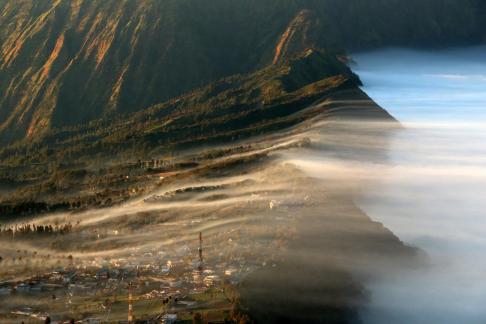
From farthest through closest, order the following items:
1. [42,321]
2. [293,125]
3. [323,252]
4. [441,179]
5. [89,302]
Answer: [293,125] < [441,179] < [323,252] < [89,302] < [42,321]

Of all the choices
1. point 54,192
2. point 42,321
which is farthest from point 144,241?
point 54,192

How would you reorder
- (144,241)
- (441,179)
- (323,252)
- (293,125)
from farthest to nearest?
(293,125) < (441,179) < (144,241) < (323,252)

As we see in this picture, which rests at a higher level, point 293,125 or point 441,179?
point 293,125

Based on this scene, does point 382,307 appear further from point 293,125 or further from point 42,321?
point 293,125

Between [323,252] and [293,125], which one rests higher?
[293,125]

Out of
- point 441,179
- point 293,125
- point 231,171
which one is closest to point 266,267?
point 231,171

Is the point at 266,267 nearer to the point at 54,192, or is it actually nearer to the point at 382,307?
the point at 382,307

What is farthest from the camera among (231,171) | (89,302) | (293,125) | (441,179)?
(293,125)

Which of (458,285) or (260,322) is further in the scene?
(458,285)

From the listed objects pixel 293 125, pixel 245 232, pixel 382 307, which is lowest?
pixel 382 307
